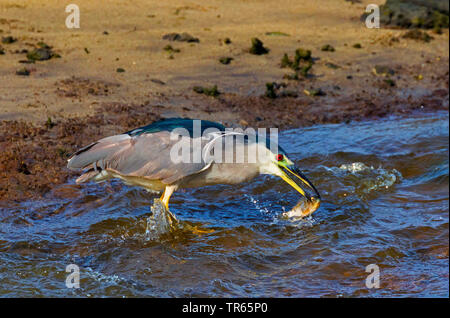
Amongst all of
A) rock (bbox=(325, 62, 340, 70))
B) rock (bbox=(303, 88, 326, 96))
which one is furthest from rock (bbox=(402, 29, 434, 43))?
rock (bbox=(303, 88, 326, 96))

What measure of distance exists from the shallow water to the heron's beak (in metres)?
0.31

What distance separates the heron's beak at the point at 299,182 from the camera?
5309 mm

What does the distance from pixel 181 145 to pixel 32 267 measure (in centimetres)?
144


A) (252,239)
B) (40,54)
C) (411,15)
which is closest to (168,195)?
(252,239)

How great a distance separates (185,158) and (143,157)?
357mm

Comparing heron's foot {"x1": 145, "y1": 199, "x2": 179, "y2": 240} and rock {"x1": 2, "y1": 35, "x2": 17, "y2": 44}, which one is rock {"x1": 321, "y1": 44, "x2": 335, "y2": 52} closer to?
rock {"x1": 2, "y1": 35, "x2": 17, "y2": 44}

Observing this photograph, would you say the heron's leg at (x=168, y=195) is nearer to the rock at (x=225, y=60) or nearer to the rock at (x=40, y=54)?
the rock at (x=40, y=54)

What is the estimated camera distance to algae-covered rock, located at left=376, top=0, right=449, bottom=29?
12.8m

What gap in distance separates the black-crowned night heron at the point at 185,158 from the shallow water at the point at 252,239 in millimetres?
522

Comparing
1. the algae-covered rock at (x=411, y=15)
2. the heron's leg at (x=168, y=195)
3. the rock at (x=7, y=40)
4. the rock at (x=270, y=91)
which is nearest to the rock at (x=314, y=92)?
the rock at (x=270, y=91)

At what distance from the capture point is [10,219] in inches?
221

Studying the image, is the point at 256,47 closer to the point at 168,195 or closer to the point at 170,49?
the point at 170,49

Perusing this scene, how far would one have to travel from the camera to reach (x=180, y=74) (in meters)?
9.16

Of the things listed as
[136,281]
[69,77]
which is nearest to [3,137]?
[69,77]
